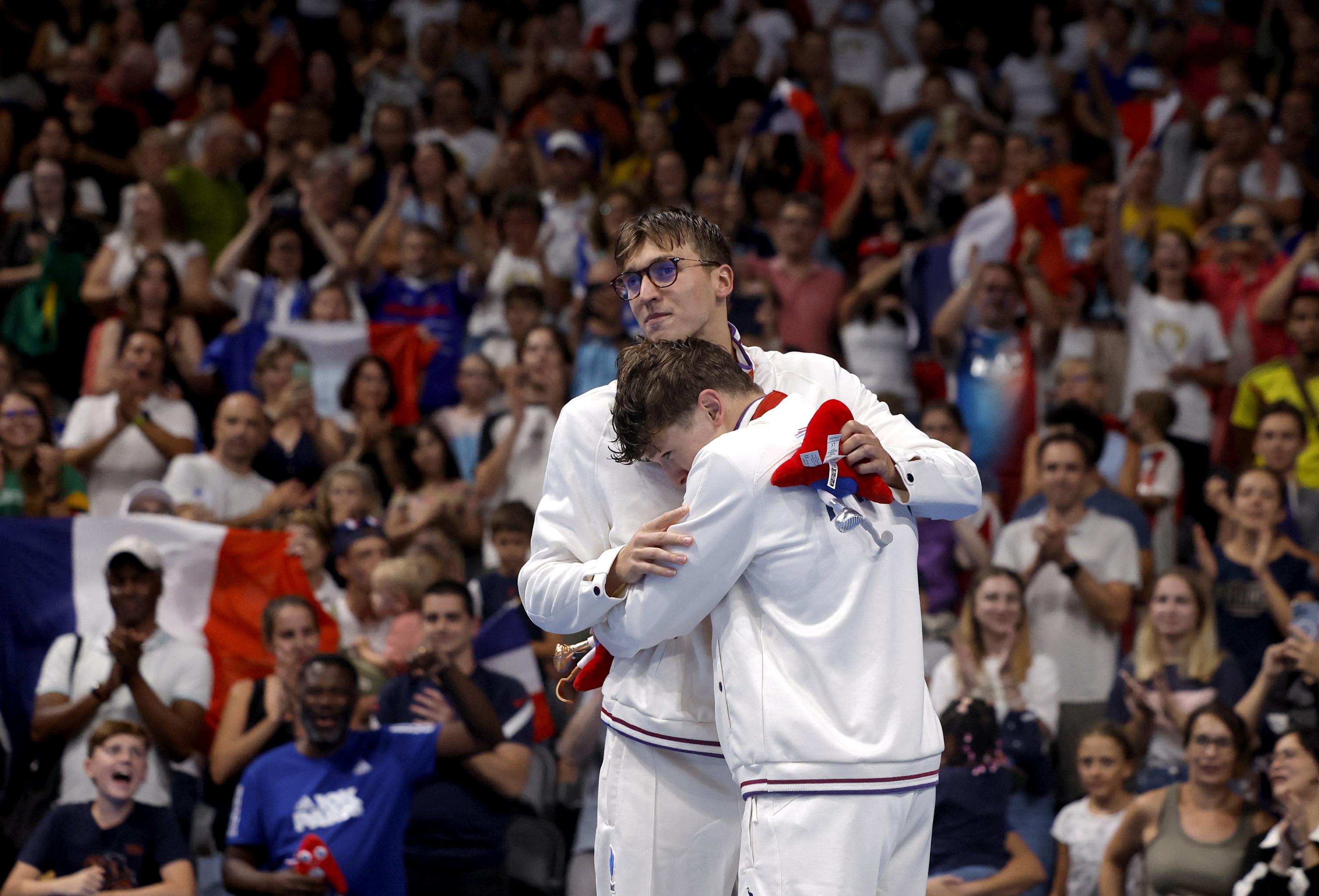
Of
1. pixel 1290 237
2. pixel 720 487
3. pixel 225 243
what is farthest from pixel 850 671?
pixel 225 243

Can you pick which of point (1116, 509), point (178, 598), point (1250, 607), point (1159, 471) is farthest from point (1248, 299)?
point (178, 598)

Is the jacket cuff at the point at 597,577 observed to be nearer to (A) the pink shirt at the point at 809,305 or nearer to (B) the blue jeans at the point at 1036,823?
(B) the blue jeans at the point at 1036,823

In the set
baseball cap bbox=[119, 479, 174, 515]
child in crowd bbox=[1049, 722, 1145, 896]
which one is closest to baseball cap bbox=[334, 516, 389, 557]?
baseball cap bbox=[119, 479, 174, 515]

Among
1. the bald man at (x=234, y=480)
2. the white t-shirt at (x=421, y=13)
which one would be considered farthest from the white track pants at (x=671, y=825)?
the white t-shirt at (x=421, y=13)

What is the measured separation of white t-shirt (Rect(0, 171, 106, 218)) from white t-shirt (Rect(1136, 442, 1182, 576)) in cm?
764

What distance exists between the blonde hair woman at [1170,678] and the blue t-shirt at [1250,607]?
1.05 ft

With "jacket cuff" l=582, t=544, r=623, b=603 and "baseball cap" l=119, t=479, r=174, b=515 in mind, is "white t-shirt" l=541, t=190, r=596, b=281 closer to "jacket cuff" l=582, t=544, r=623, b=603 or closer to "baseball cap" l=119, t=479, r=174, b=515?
"baseball cap" l=119, t=479, r=174, b=515

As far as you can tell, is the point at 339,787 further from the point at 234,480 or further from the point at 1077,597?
the point at 1077,597

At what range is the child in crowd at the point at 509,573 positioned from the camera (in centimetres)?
773

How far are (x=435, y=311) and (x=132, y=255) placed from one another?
215 centimetres

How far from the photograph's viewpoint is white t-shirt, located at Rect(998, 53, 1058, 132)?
530 inches

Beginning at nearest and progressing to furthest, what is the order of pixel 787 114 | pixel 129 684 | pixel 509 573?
pixel 129 684 < pixel 509 573 < pixel 787 114

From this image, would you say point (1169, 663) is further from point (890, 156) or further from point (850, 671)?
point (890, 156)

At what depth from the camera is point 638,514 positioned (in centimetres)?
379
